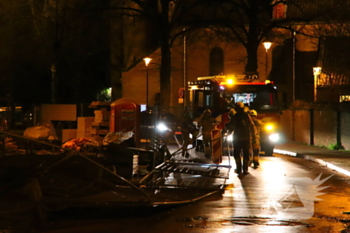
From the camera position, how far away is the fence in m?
22.8

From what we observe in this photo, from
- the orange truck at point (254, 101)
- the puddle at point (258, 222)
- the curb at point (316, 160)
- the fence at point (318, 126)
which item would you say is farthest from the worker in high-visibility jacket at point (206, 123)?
the puddle at point (258, 222)

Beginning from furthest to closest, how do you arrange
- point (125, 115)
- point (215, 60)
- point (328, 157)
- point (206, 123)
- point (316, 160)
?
point (215, 60) → point (125, 115) → point (328, 157) → point (316, 160) → point (206, 123)

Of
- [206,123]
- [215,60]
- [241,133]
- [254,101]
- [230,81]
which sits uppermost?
[215,60]

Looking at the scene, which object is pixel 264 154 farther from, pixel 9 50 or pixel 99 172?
pixel 9 50

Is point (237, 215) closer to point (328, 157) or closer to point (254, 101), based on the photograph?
point (328, 157)

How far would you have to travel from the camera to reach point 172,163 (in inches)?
563

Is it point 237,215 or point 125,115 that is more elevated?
point 125,115

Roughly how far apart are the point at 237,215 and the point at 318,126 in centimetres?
1767

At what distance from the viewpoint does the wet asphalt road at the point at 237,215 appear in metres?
8.12

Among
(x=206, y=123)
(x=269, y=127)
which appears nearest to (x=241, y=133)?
(x=206, y=123)

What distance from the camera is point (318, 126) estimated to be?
2567 centimetres

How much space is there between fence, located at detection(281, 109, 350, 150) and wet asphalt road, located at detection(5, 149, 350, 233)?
10.9m

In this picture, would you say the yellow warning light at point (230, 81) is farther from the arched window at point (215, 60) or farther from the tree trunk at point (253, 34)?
the arched window at point (215, 60)

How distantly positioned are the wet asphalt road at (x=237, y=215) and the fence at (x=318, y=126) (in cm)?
1091
